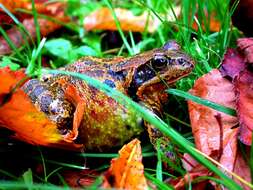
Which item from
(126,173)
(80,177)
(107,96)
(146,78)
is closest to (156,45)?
(146,78)

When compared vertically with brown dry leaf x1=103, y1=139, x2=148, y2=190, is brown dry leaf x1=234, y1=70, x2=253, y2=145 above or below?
above

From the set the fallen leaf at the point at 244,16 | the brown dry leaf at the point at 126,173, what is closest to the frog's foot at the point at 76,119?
the brown dry leaf at the point at 126,173

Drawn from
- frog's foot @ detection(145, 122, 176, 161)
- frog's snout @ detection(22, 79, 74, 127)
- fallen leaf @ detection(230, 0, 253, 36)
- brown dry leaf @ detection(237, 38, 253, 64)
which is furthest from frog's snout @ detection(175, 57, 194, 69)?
frog's snout @ detection(22, 79, 74, 127)

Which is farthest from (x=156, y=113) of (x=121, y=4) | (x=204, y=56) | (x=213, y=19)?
(x=121, y=4)

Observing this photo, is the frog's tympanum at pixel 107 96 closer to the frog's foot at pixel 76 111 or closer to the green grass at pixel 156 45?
the frog's foot at pixel 76 111

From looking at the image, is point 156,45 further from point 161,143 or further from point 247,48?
point 161,143

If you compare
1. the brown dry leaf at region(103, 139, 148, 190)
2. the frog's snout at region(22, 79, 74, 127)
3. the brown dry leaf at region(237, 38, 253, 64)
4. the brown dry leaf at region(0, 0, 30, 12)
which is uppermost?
the brown dry leaf at region(0, 0, 30, 12)

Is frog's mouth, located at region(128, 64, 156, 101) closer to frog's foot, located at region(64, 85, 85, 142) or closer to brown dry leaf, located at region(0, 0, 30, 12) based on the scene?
frog's foot, located at region(64, 85, 85, 142)

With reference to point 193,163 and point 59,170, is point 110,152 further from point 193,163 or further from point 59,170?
point 193,163
